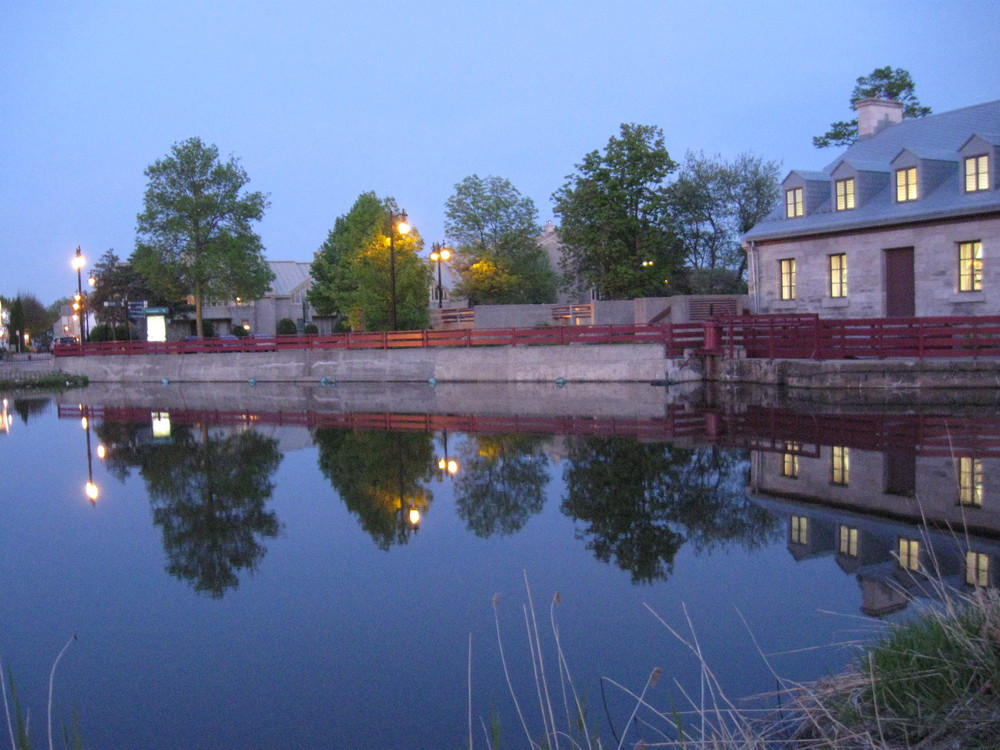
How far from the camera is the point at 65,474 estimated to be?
15.5 m

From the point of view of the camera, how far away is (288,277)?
82625 millimetres

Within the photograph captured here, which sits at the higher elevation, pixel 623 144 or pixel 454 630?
pixel 623 144

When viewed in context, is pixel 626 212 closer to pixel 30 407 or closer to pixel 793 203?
pixel 793 203

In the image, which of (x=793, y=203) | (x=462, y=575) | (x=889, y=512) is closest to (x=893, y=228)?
(x=793, y=203)

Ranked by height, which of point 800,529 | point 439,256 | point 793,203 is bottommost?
point 800,529

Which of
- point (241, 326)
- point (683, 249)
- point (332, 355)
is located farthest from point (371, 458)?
point (241, 326)

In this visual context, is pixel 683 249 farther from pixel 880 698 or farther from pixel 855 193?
pixel 880 698

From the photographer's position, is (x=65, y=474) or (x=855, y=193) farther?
(x=855, y=193)

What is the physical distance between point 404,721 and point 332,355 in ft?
103

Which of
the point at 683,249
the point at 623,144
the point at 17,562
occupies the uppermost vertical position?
the point at 623,144

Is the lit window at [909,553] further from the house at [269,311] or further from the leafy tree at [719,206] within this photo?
the house at [269,311]

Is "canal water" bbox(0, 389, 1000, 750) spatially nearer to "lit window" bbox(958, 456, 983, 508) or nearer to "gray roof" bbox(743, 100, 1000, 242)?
"lit window" bbox(958, 456, 983, 508)

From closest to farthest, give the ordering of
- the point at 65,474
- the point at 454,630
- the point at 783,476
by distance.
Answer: the point at 454,630
the point at 783,476
the point at 65,474

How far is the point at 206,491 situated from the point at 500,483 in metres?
4.05
